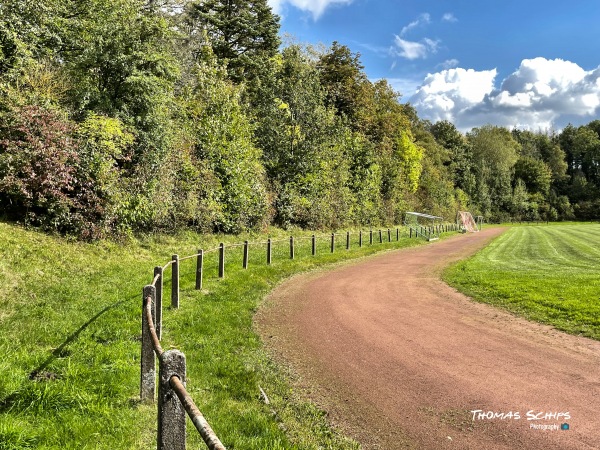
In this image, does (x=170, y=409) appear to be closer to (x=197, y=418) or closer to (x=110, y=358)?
(x=197, y=418)

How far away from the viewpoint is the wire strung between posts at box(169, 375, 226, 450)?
6.72 feet

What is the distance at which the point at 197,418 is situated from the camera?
7.62 ft

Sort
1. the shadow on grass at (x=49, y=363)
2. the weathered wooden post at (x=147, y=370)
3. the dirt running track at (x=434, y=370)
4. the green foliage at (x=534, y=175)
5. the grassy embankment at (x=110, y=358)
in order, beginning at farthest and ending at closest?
the green foliage at (x=534, y=175) → the weathered wooden post at (x=147, y=370) → the dirt running track at (x=434, y=370) → the shadow on grass at (x=49, y=363) → the grassy embankment at (x=110, y=358)

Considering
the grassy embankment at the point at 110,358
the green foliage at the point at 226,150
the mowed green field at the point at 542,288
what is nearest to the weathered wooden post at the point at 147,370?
the grassy embankment at the point at 110,358

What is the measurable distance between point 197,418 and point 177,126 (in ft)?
67.3

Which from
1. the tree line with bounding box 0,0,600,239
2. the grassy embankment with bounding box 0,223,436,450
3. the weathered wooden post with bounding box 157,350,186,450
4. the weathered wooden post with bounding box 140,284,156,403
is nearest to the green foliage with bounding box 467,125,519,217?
the tree line with bounding box 0,0,600,239

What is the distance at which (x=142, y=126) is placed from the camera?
17.9 metres

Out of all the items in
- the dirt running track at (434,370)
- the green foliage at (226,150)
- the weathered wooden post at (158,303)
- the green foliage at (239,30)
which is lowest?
the dirt running track at (434,370)

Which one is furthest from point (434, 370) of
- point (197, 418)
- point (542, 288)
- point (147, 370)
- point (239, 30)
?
point (239, 30)

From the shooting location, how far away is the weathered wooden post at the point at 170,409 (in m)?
2.92

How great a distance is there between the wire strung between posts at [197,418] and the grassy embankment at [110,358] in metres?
1.72

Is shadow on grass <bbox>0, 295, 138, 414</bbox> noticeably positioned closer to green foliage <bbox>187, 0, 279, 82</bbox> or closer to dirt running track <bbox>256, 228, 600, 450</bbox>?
dirt running track <bbox>256, 228, 600, 450</bbox>

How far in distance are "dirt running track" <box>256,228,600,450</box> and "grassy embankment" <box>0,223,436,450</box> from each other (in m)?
0.53

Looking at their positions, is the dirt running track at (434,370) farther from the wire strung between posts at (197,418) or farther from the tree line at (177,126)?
the tree line at (177,126)
